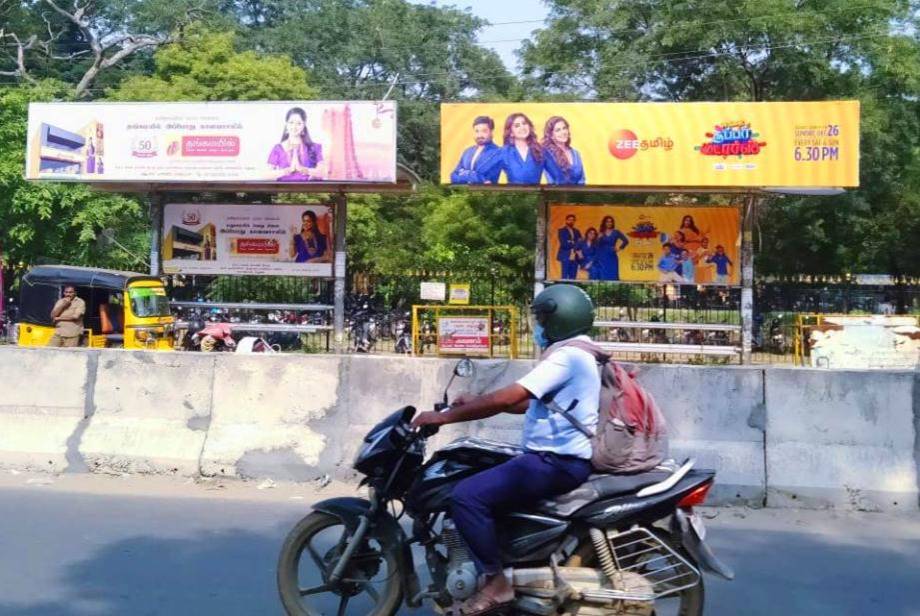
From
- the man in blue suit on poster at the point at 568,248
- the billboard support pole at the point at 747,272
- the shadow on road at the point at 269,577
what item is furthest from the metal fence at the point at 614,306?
the shadow on road at the point at 269,577

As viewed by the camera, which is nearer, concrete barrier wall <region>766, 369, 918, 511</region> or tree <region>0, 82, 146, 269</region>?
concrete barrier wall <region>766, 369, 918, 511</region>

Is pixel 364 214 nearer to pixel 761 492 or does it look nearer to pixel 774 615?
pixel 761 492

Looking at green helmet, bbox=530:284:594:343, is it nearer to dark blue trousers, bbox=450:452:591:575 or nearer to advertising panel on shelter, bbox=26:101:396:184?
dark blue trousers, bbox=450:452:591:575

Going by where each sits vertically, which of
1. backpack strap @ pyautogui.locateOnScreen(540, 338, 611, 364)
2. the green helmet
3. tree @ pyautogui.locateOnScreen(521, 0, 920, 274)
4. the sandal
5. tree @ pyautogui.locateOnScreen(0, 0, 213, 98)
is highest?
tree @ pyautogui.locateOnScreen(0, 0, 213, 98)

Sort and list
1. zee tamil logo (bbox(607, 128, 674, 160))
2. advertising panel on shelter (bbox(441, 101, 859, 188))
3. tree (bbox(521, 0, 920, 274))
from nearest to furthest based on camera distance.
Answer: advertising panel on shelter (bbox(441, 101, 859, 188)), zee tamil logo (bbox(607, 128, 674, 160)), tree (bbox(521, 0, 920, 274))

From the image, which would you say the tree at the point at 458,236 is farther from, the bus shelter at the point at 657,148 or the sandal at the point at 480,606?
the sandal at the point at 480,606

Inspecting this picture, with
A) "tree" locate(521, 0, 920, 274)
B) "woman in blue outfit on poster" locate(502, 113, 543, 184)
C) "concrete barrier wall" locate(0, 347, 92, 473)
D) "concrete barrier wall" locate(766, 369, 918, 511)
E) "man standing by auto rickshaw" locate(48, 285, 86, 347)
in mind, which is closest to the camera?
"concrete barrier wall" locate(766, 369, 918, 511)

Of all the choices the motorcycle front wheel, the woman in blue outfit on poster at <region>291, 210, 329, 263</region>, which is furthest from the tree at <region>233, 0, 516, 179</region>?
the motorcycle front wheel

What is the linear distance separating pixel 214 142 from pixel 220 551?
11.0m

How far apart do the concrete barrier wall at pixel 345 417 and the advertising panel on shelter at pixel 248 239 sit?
8719 millimetres

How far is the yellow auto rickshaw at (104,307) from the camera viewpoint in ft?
64.7

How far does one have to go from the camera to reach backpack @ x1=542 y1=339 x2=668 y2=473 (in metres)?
4.63

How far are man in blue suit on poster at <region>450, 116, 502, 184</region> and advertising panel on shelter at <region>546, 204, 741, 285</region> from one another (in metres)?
1.47

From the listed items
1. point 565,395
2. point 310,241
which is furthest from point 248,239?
point 565,395
